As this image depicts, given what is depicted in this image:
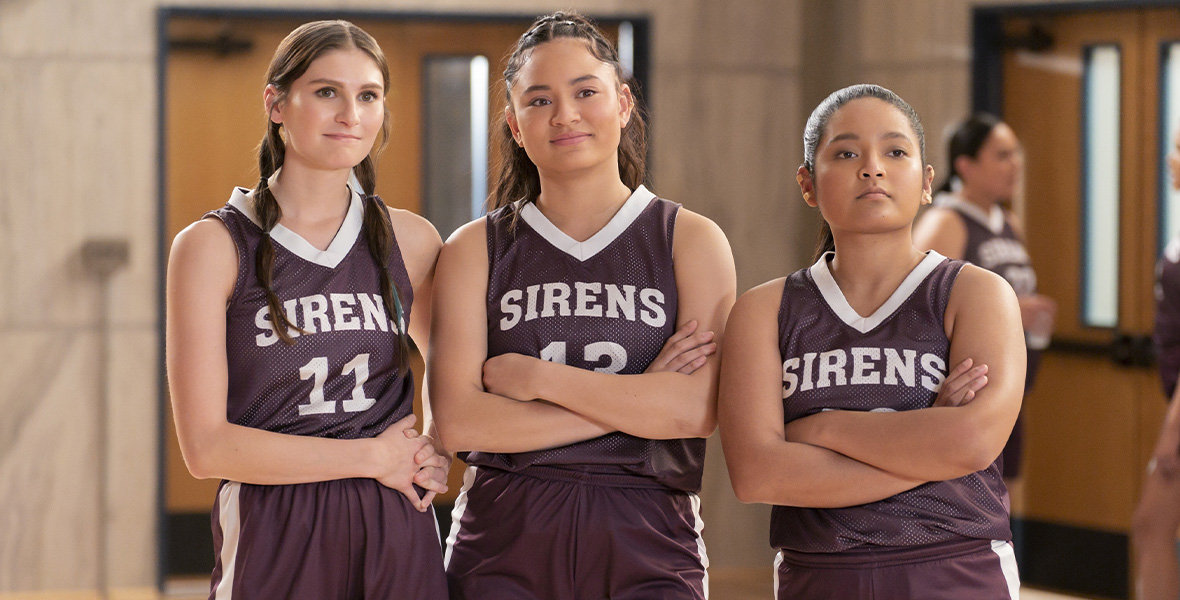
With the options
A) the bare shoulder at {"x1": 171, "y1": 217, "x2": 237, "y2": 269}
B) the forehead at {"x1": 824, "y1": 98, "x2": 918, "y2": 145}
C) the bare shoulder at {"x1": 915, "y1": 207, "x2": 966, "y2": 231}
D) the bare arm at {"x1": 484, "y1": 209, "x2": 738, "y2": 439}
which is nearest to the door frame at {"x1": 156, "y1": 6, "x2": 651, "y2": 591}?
the bare shoulder at {"x1": 915, "y1": 207, "x2": 966, "y2": 231}

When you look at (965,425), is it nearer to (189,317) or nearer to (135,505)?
(189,317)

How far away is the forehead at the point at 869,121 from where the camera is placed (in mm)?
1810

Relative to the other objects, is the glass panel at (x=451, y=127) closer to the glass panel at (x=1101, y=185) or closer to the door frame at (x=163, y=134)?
the door frame at (x=163, y=134)

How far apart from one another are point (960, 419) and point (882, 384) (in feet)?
0.44

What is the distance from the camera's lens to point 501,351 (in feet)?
6.40

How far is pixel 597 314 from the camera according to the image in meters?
1.92

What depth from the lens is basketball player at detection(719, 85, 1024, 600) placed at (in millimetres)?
1702

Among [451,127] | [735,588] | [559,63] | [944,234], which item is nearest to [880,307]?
[559,63]

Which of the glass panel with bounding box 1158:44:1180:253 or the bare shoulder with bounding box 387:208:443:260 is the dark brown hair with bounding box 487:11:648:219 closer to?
the bare shoulder with bounding box 387:208:443:260

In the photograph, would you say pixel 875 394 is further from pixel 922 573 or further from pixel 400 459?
pixel 400 459

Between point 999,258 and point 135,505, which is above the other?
point 999,258

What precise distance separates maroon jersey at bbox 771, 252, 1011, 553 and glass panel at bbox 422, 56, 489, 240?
2.94m

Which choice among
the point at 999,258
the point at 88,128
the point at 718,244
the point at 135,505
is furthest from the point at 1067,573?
the point at 88,128

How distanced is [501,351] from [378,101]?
1.54 ft
